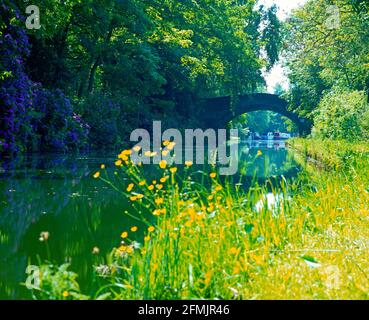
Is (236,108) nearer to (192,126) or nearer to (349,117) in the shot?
(192,126)

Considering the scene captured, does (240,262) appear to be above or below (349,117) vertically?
below

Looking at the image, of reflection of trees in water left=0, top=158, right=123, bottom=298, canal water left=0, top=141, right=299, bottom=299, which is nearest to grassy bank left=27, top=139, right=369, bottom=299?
canal water left=0, top=141, right=299, bottom=299

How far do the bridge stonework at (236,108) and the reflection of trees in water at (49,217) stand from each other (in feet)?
102

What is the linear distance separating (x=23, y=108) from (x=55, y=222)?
410 inches

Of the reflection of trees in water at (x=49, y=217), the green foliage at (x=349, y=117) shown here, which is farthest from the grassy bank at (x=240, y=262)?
the green foliage at (x=349, y=117)

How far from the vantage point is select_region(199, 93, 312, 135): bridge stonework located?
4366 centimetres

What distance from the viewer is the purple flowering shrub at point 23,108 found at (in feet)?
53.5

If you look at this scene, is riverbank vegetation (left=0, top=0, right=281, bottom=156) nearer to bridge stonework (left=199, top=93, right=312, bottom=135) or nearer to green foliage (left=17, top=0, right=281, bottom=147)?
green foliage (left=17, top=0, right=281, bottom=147)

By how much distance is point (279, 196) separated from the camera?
6219mm

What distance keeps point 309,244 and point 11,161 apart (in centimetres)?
1224

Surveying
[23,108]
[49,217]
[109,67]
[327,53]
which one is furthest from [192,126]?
[49,217]

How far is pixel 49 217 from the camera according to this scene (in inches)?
308

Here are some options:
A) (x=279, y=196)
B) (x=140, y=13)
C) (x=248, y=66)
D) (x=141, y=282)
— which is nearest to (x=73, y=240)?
(x=279, y=196)

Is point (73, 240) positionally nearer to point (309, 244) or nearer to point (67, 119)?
point (309, 244)
